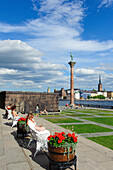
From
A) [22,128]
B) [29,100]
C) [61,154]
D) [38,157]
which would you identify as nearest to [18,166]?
[38,157]

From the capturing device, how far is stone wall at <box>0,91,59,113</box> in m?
22.2

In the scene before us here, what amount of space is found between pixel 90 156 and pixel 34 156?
6.39ft

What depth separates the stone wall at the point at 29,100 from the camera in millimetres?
22188

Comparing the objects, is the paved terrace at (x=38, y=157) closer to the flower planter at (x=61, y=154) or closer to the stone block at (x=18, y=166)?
the stone block at (x=18, y=166)

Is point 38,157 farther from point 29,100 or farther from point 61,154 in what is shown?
point 29,100

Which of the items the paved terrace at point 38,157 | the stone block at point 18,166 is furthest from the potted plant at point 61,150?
the stone block at point 18,166

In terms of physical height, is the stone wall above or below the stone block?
above

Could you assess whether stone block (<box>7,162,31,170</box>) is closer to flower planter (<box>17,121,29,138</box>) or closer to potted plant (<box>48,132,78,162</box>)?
potted plant (<box>48,132,78,162</box>)

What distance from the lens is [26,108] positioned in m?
21.7

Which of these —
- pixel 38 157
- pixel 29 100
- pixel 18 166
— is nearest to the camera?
pixel 18 166

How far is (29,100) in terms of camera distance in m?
23.5

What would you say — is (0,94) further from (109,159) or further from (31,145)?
(109,159)

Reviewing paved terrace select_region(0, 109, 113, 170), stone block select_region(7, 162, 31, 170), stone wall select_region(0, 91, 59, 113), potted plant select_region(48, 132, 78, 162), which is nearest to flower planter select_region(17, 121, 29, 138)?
paved terrace select_region(0, 109, 113, 170)

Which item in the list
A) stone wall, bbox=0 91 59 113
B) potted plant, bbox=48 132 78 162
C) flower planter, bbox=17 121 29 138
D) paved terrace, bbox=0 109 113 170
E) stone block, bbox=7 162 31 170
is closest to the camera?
potted plant, bbox=48 132 78 162
